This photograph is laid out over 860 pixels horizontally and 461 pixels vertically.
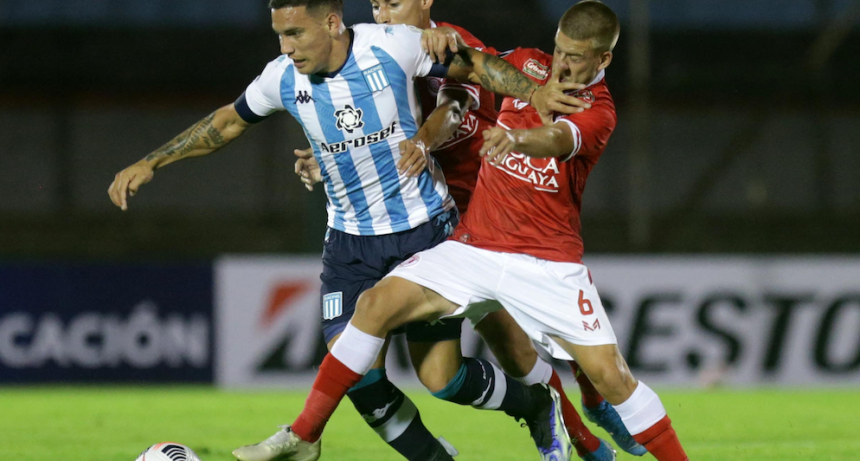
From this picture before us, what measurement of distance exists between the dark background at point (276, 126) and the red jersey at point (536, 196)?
989cm

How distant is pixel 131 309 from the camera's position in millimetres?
9711

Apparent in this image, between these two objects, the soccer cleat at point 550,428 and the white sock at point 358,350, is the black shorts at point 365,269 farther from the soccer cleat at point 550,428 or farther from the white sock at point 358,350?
the soccer cleat at point 550,428

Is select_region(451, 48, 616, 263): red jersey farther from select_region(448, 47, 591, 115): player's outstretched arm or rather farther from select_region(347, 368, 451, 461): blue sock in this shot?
select_region(347, 368, 451, 461): blue sock

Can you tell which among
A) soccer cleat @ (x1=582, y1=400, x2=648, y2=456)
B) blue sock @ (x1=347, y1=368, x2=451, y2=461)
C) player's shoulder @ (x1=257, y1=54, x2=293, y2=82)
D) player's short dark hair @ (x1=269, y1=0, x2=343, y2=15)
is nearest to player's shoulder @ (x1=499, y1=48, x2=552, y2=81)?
player's short dark hair @ (x1=269, y1=0, x2=343, y2=15)

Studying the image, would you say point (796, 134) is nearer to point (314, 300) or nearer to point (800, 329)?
point (800, 329)

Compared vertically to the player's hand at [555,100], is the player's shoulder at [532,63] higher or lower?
higher

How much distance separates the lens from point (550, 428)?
4652mm

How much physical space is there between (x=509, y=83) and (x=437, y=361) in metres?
1.21

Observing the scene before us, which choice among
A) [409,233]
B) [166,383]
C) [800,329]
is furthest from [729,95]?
[409,233]

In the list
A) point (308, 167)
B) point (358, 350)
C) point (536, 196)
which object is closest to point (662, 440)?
point (536, 196)

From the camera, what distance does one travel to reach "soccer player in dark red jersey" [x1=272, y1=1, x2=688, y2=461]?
4.04 m

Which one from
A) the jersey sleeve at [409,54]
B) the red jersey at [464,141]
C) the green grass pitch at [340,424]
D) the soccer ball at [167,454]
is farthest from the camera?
the green grass pitch at [340,424]

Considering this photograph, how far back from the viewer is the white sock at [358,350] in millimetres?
4102

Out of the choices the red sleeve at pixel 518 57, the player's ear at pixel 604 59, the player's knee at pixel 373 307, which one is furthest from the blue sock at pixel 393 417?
the player's ear at pixel 604 59
